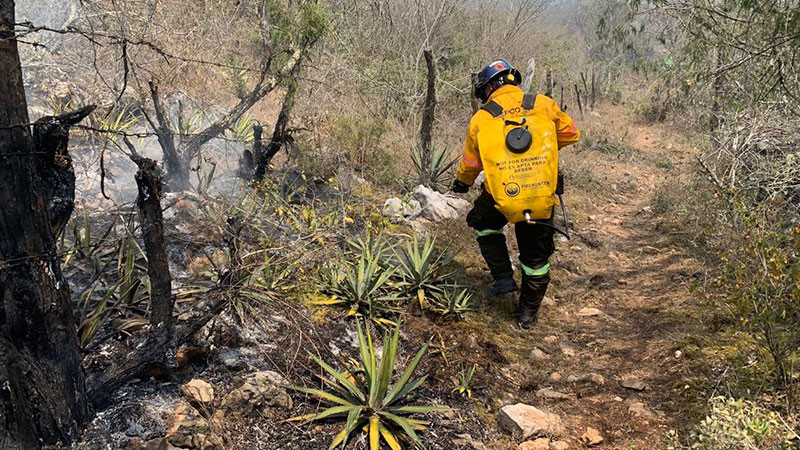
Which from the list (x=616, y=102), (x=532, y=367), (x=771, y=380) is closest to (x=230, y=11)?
(x=532, y=367)

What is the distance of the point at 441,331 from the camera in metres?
3.89

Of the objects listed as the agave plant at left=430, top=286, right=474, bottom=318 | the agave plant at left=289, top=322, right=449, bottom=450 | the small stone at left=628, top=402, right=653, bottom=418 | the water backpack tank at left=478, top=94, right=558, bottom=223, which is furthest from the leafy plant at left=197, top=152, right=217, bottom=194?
the small stone at left=628, top=402, right=653, bottom=418

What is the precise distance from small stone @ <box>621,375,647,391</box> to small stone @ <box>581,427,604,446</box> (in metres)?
0.60

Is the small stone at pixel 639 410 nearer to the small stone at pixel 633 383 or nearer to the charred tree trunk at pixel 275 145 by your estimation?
the small stone at pixel 633 383

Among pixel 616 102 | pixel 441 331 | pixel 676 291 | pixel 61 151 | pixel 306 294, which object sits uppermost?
pixel 61 151

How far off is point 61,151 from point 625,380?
3534mm

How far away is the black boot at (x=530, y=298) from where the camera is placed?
13.8ft

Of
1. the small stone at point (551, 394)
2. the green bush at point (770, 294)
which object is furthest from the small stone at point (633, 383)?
the green bush at point (770, 294)

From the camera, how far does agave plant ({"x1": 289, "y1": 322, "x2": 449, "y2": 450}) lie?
2.62 metres

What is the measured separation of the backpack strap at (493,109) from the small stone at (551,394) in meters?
2.04

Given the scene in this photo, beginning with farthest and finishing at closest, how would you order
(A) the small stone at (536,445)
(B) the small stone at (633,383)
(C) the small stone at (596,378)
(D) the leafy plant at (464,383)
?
(C) the small stone at (596,378)
(B) the small stone at (633,383)
(D) the leafy plant at (464,383)
(A) the small stone at (536,445)

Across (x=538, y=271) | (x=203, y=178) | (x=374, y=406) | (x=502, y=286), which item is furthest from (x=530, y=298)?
(x=203, y=178)

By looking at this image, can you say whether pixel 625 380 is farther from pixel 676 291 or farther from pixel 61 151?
pixel 61 151

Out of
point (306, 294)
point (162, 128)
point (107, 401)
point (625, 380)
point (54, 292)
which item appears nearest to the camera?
point (54, 292)
